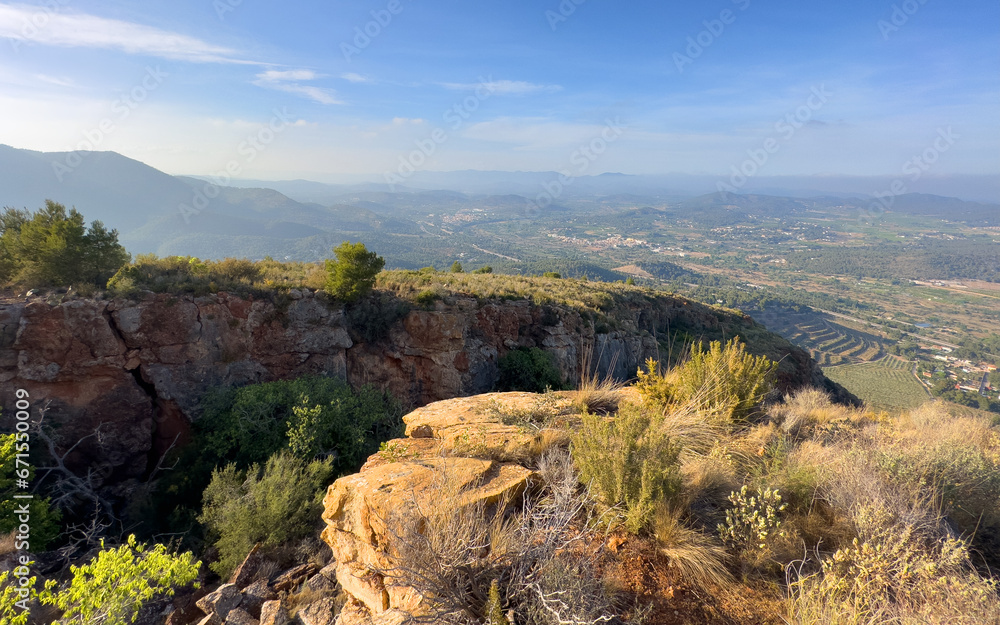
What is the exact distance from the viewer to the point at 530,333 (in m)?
15.8

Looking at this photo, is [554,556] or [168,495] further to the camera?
[168,495]

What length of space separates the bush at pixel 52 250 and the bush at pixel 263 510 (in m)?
7.95

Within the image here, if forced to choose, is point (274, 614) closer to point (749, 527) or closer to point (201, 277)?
point (749, 527)

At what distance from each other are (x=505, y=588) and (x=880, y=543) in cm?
270

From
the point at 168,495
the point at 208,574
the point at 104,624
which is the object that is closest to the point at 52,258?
the point at 168,495

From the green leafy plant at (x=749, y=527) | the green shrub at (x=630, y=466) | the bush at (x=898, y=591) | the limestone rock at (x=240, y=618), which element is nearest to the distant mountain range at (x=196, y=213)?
the limestone rock at (x=240, y=618)

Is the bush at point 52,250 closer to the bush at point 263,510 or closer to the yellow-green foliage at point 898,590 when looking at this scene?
the bush at point 263,510

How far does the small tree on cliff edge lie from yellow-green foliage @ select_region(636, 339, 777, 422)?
10.1 meters

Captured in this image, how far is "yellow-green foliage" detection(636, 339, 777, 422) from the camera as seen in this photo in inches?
209

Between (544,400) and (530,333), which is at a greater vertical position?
(544,400)

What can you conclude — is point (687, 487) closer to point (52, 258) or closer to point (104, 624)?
point (104, 624)

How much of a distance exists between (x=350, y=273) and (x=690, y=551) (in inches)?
486

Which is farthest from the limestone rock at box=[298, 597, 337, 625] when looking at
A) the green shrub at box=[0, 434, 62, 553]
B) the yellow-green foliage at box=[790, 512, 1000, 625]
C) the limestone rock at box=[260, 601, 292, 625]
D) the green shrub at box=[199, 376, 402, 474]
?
the green shrub at box=[0, 434, 62, 553]

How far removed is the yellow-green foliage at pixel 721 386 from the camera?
5.30 meters
